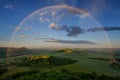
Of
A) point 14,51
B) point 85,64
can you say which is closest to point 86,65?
point 85,64

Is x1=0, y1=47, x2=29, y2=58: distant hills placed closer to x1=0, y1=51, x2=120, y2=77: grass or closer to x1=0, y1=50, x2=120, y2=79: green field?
x1=0, y1=50, x2=120, y2=79: green field

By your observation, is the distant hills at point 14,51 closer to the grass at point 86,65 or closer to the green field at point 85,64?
the green field at point 85,64

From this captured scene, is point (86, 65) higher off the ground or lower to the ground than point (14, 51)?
lower

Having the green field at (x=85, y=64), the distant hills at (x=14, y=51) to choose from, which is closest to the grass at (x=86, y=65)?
the green field at (x=85, y=64)

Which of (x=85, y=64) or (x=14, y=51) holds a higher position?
(x=14, y=51)

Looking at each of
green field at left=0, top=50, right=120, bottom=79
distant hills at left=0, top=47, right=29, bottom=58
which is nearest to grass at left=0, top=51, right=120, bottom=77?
green field at left=0, top=50, right=120, bottom=79

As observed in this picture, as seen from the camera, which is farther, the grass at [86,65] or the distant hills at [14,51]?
the distant hills at [14,51]

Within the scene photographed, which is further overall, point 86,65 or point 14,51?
point 14,51

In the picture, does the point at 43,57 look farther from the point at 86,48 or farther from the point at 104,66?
the point at 104,66

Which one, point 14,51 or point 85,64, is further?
point 14,51

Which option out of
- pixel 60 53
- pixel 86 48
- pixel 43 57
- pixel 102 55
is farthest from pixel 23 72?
pixel 102 55

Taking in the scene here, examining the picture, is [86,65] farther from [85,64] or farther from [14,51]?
[14,51]
